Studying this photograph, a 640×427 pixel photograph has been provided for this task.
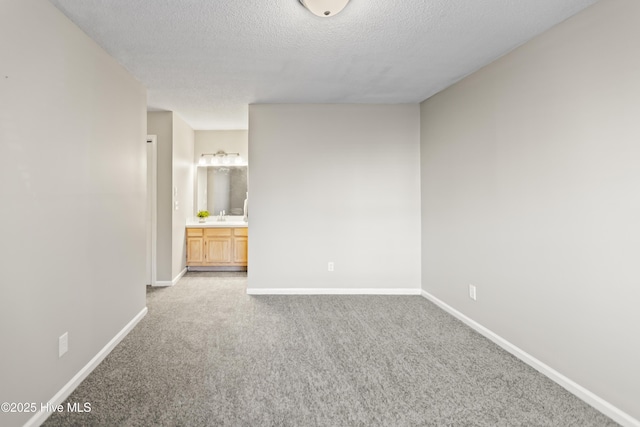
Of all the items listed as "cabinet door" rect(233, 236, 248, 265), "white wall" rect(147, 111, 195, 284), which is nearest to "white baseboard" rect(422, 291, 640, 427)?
"cabinet door" rect(233, 236, 248, 265)

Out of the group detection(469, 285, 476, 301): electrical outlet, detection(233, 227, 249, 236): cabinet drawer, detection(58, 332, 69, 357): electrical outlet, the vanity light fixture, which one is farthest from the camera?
the vanity light fixture

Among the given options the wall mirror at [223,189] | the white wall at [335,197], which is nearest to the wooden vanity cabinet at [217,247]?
the wall mirror at [223,189]

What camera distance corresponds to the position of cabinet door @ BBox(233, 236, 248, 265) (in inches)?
217

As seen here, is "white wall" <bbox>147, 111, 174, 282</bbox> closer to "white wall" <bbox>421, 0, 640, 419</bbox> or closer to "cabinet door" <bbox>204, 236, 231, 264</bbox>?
"cabinet door" <bbox>204, 236, 231, 264</bbox>

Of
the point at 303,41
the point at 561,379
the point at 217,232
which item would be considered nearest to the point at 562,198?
the point at 561,379

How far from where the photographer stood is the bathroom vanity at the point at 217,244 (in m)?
5.43

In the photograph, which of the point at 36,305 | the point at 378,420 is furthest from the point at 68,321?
the point at 378,420

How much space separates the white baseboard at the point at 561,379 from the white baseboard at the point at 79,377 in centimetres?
312

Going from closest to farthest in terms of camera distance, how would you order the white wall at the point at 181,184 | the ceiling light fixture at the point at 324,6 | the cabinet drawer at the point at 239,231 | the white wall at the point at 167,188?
the ceiling light fixture at the point at 324,6, the white wall at the point at 167,188, the white wall at the point at 181,184, the cabinet drawer at the point at 239,231

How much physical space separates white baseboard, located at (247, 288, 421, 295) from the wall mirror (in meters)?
2.13

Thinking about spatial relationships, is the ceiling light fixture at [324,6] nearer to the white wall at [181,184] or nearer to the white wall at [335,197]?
the white wall at [335,197]

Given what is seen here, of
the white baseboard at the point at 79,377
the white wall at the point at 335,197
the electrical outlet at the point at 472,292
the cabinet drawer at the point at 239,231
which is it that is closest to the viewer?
the white baseboard at the point at 79,377

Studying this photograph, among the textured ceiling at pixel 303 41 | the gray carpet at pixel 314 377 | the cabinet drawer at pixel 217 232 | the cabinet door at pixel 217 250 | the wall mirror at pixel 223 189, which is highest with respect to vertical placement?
the textured ceiling at pixel 303 41

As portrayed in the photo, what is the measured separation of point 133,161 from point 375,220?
9.11 feet
